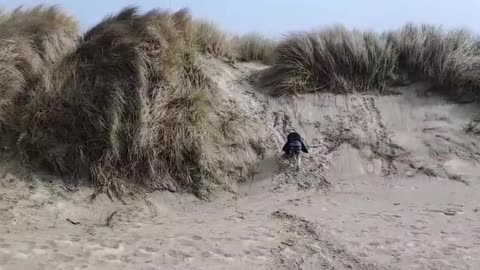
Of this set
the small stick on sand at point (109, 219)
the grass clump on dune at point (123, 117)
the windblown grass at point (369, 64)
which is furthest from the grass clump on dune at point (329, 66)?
the small stick on sand at point (109, 219)

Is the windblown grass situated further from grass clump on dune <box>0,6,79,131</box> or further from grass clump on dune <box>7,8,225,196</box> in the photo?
grass clump on dune <box>0,6,79,131</box>

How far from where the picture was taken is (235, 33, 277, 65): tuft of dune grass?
10.5 meters

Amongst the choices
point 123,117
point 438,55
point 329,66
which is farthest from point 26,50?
point 438,55

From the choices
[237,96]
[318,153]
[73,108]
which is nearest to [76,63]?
[73,108]

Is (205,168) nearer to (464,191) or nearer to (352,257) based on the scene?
(352,257)

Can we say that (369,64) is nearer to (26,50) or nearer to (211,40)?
(211,40)

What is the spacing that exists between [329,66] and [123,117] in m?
3.50

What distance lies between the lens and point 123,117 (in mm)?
7672

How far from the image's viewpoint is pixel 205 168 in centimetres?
772

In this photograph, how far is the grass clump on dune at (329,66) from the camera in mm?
9234

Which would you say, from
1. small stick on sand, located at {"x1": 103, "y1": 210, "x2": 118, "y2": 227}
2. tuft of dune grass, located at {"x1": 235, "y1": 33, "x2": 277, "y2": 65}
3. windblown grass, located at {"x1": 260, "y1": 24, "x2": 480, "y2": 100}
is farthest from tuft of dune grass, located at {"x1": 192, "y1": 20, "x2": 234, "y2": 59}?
small stick on sand, located at {"x1": 103, "y1": 210, "x2": 118, "y2": 227}

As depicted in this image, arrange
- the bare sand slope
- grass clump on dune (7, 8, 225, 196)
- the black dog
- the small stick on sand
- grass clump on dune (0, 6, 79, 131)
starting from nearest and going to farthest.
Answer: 1. the bare sand slope
2. the small stick on sand
3. grass clump on dune (7, 8, 225, 196)
4. grass clump on dune (0, 6, 79, 131)
5. the black dog

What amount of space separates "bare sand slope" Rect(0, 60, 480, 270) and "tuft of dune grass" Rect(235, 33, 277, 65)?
60 centimetres

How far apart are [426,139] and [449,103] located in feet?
3.08
